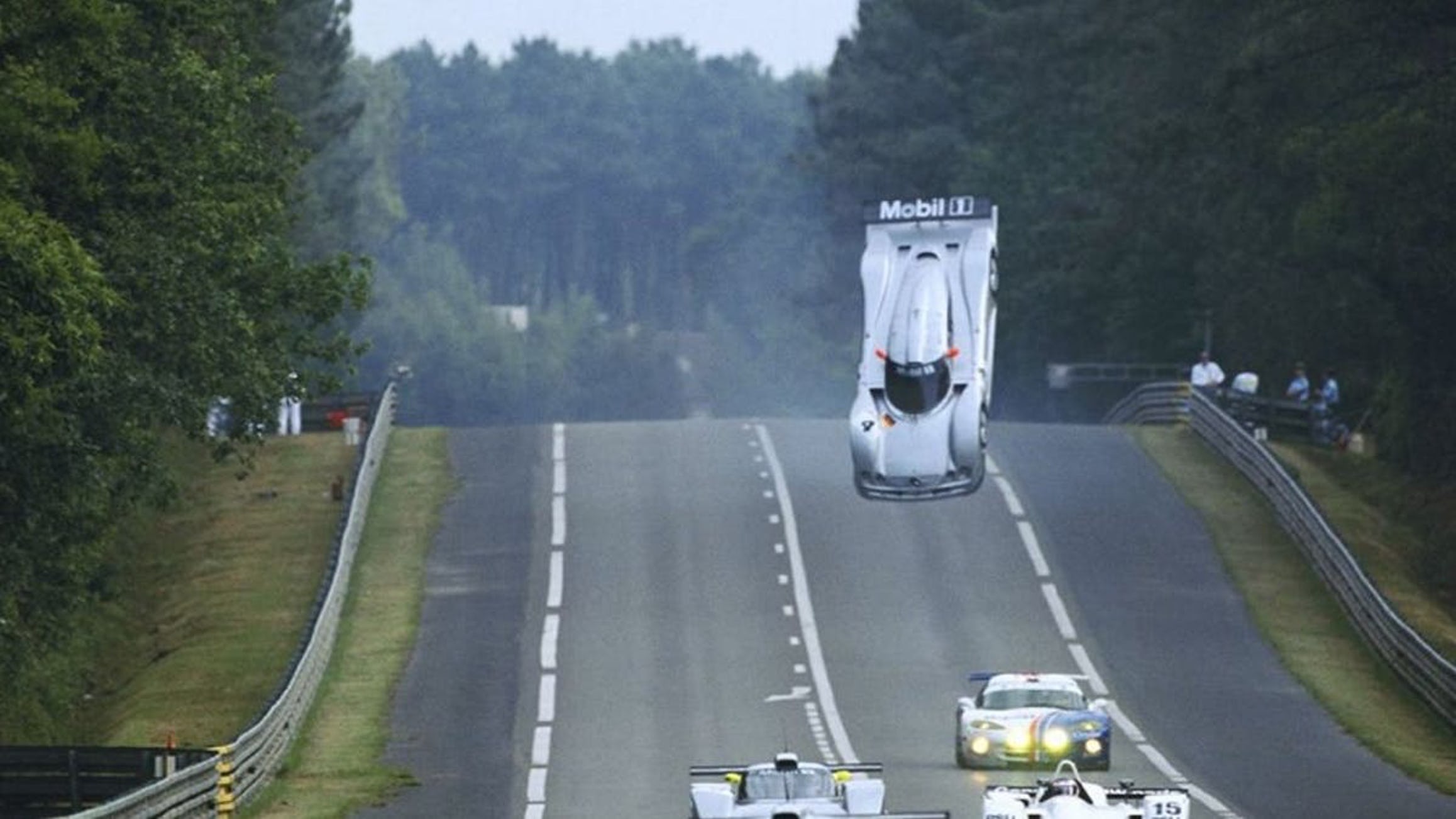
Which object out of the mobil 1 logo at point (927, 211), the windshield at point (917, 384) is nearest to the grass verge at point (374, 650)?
the windshield at point (917, 384)

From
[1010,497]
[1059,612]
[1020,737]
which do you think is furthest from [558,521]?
[1020,737]

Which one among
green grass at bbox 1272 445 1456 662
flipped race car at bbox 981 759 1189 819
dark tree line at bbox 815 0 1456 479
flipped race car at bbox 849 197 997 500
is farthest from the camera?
dark tree line at bbox 815 0 1456 479

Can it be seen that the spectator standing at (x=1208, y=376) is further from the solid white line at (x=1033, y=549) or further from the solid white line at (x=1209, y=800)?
the solid white line at (x=1209, y=800)

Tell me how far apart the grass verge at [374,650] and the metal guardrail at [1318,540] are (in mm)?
15615

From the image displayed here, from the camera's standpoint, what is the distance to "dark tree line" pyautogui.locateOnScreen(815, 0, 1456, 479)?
215ft

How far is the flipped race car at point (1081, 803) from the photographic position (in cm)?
2898

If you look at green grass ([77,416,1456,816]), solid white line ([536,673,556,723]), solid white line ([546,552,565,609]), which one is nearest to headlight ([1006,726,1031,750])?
green grass ([77,416,1456,816])

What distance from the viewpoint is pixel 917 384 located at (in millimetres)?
54375

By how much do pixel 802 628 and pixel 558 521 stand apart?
10.3 m

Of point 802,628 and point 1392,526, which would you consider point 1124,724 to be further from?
point 1392,526

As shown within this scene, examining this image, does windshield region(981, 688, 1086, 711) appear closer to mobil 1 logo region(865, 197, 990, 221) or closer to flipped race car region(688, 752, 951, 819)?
flipped race car region(688, 752, 951, 819)

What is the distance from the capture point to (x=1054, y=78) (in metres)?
120

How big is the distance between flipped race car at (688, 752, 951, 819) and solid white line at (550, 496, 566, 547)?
2966 cm

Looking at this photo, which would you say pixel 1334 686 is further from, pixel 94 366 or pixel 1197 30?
pixel 1197 30
